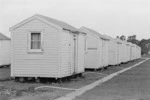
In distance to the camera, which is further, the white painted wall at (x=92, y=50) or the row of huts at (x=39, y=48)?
the white painted wall at (x=92, y=50)

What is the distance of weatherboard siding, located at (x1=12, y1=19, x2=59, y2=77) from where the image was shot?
21016mm

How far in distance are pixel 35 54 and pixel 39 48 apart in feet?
1.23

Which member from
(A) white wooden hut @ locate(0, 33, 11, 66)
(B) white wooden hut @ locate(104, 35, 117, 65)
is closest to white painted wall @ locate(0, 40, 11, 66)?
(A) white wooden hut @ locate(0, 33, 11, 66)

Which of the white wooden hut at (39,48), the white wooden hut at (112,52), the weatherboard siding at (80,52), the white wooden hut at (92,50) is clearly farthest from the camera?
the white wooden hut at (112,52)

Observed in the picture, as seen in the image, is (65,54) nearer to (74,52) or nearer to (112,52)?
(74,52)

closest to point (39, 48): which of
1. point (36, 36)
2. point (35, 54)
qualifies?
point (35, 54)

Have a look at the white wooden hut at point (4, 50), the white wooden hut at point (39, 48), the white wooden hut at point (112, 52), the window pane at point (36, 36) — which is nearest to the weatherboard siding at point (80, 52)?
the white wooden hut at point (39, 48)

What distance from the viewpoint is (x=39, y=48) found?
21.3 meters

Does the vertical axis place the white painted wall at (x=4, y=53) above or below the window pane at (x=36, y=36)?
below

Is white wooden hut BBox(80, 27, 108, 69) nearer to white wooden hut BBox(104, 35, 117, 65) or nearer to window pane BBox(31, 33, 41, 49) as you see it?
white wooden hut BBox(104, 35, 117, 65)

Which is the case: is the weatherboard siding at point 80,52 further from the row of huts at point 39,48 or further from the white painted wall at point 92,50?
the white painted wall at point 92,50

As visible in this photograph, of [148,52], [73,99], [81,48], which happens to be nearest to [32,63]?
[81,48]

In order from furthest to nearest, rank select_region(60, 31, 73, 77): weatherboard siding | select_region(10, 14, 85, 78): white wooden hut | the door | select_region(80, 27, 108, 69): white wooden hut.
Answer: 1. select_region(80, 27, 108, 69): white wooden hut
2. the door
3. select_region(60, 31, 73, 77): weatherboard siding
4. select_region(10, 14, 85, 78): white wooden hut

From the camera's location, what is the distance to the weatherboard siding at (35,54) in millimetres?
21016
